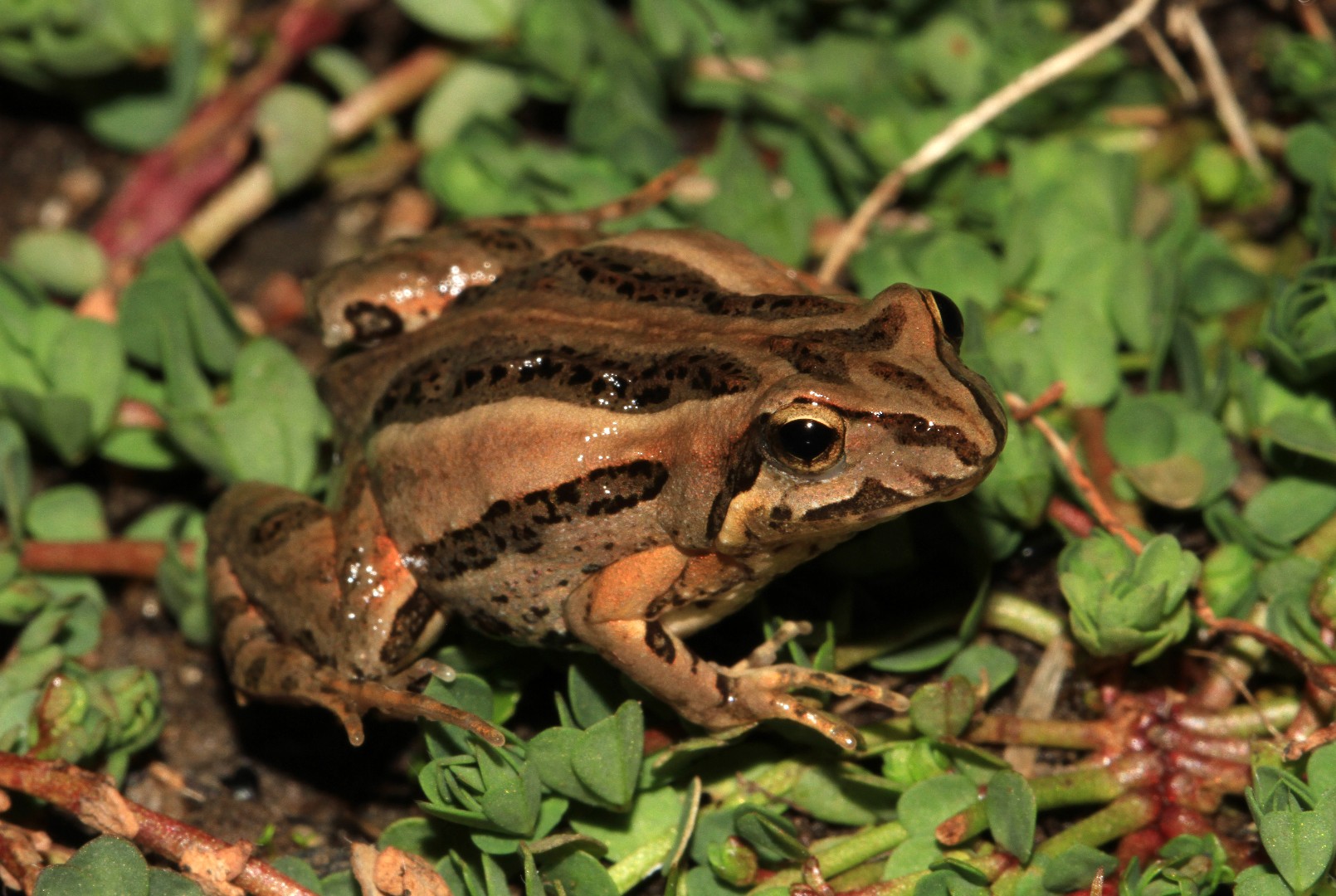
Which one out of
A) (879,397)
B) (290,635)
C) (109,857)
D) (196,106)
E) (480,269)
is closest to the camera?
(879,397)

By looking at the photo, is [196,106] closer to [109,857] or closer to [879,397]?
[109,857]

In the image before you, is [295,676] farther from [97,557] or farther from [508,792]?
[97,557]

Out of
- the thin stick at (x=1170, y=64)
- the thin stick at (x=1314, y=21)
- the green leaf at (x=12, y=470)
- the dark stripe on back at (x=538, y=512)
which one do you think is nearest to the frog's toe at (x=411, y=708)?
the dark stripe on back at (x=538, y=512)

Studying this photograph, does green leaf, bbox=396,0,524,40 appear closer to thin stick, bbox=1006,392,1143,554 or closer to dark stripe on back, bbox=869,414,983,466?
thin stick, bbox=1006,392,1143,554

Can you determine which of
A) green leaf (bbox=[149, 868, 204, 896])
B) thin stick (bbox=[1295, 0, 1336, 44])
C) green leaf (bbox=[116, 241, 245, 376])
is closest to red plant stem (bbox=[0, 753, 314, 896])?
green leaf (bbox=[149, 868, 204, 896])

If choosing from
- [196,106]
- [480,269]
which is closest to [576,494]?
[480,269]

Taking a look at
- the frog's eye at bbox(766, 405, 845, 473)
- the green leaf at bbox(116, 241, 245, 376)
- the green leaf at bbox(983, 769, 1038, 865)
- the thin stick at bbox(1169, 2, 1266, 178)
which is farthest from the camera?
the thin stick at bbox(1169, 2, 1266, 178)
